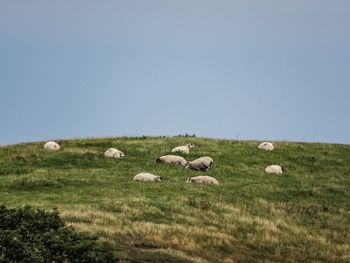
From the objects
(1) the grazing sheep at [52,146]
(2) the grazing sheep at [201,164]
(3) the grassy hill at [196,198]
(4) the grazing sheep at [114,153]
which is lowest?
(3) the grassy hill at [196,198]

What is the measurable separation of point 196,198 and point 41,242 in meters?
16.7

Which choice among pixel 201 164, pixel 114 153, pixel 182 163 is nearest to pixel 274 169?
pixel 201 164

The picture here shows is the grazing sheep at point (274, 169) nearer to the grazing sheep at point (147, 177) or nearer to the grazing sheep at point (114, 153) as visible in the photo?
the grazing sheep at point (147, 177)

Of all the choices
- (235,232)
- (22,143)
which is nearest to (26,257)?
(235,232)

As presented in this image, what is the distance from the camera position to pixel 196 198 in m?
35.2

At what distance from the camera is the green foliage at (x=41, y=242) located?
728 inches

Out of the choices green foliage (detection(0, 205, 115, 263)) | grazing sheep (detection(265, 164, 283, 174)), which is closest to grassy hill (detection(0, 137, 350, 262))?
grazing sheep (detection(265, 164, 283, 174))

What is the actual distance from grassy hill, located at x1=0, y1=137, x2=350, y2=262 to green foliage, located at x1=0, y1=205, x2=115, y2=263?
11.1ft

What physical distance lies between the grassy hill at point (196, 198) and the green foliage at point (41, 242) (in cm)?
338

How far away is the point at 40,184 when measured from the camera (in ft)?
122

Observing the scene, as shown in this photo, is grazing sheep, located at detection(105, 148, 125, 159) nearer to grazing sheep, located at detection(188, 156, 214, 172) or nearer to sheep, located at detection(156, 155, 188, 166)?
sheep, located at detection(156, 155, 188, 166)

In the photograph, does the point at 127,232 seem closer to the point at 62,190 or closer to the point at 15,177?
the point at 62,190

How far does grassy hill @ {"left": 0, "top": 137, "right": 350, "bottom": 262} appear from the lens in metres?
27.6

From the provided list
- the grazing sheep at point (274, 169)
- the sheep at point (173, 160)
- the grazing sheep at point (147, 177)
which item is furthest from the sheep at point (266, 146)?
the grazing sheep at point (147, 177)
